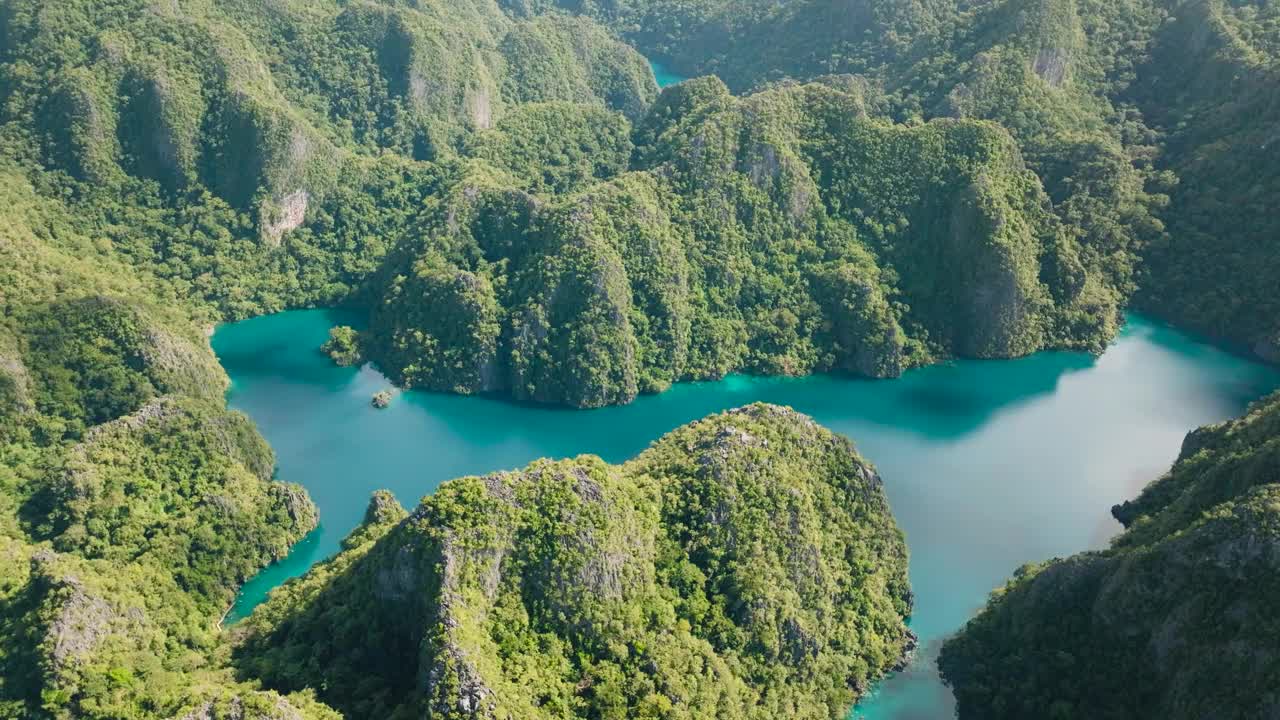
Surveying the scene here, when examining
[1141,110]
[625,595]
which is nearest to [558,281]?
[625,595]

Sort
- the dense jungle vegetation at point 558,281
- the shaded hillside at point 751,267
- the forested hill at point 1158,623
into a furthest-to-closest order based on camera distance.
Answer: the shaded hillside at point 751,267 → the dense jungle vegetation at point 558,281 → the forested hill at point 1158,623

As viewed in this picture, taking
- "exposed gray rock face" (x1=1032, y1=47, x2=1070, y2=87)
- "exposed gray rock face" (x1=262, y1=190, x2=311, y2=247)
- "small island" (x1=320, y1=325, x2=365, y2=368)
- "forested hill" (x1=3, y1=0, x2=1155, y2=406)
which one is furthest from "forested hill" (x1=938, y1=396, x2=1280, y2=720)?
"exposed gray rock face" (x1=262, y1=190, x2=311, y2=247)

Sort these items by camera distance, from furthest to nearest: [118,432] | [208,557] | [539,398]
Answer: [539,398]
[118,432]
[208,557]

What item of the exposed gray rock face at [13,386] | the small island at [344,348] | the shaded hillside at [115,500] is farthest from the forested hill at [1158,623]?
the exposed gray rock face at [13,386]

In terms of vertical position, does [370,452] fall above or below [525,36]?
below

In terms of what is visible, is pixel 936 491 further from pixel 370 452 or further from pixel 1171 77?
pixel 1171 77

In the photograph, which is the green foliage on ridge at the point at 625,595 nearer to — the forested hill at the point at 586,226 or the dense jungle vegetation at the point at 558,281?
the dense jungle vegetation at the point at 558,281

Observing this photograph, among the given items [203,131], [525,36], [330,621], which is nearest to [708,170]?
[203,131]
